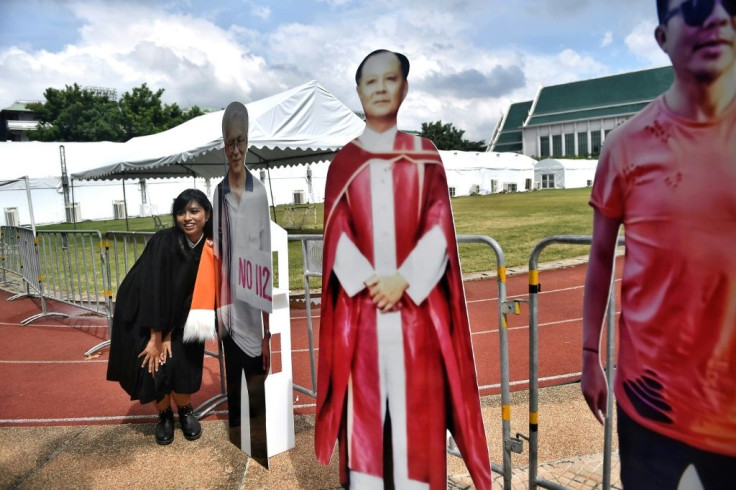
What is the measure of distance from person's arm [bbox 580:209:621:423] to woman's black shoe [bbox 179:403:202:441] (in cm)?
299

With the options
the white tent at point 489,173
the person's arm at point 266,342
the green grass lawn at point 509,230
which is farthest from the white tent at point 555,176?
the person's arm at point 266,342

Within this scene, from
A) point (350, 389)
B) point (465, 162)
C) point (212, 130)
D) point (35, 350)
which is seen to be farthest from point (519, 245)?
point (465, 162)

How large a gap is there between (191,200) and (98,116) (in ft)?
134

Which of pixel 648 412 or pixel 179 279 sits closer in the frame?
pixel 648 412

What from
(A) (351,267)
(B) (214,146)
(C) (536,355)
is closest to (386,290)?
(A) (351,267)

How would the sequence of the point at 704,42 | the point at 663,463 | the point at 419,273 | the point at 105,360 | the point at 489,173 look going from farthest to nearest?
the point at 489,173 < the point at 105,360 < the point at 419,273 < the point at 663,463 < the point at 704,42

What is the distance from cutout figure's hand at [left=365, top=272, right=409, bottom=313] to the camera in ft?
7.41

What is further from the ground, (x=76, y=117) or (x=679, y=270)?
(x=76, y=117)

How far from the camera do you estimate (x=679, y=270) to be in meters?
1.53

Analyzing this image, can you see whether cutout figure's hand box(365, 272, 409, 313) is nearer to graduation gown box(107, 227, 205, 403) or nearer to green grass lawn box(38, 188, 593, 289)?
graduation gown box(107, 227, 205, 403)

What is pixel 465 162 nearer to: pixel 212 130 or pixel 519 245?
pixel 519 245

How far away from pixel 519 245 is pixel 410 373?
430 inches

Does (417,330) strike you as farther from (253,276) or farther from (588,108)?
(588,108)

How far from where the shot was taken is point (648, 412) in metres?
1.66
